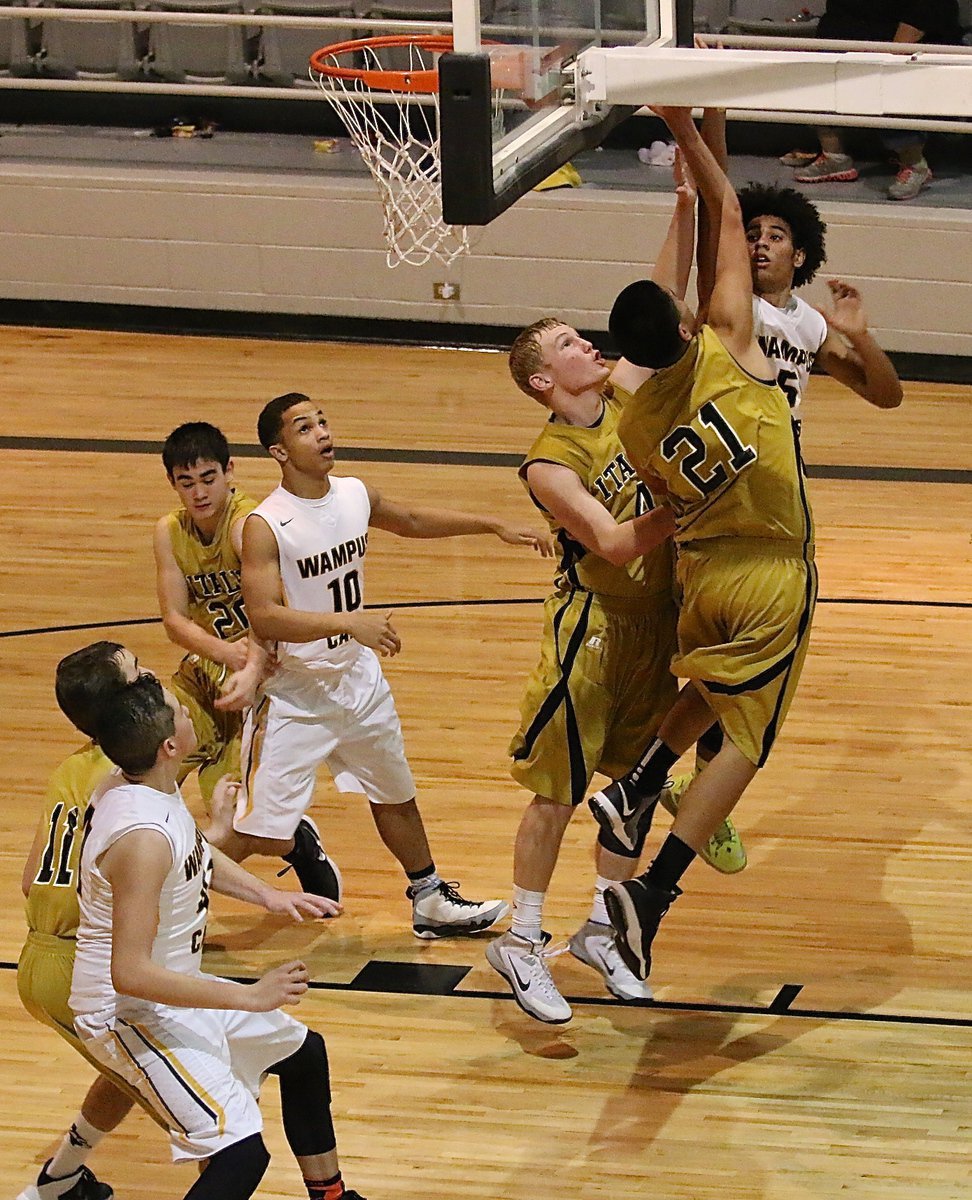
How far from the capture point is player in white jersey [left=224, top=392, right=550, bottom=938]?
204 inches

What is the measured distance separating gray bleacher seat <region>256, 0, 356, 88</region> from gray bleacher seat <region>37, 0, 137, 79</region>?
38.8 inches

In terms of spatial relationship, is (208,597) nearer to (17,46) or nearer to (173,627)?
(173,627)

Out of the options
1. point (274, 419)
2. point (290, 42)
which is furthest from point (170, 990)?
point (290, 42)

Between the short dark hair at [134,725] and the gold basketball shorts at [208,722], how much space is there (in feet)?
6.87

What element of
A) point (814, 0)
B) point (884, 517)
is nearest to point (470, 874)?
point (884, 517)

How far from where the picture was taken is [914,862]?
18.9 ft

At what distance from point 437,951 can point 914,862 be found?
156 cm

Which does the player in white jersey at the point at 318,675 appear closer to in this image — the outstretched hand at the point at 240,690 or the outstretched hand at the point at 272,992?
the outstretched hand at the point at 240,690

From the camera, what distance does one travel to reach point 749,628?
466 cm

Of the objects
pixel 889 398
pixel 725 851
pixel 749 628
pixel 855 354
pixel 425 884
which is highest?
pixel 855 354

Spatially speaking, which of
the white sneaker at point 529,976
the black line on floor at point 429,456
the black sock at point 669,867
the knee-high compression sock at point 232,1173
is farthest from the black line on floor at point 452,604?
the knee-high compression sock at point 232,1173

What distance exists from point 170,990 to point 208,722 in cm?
233

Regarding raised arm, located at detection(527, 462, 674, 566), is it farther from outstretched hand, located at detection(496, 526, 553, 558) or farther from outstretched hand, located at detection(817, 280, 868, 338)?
outstretched hand, located at detection(817, 280, 868, 338)

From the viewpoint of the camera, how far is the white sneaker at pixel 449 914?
5395mm
